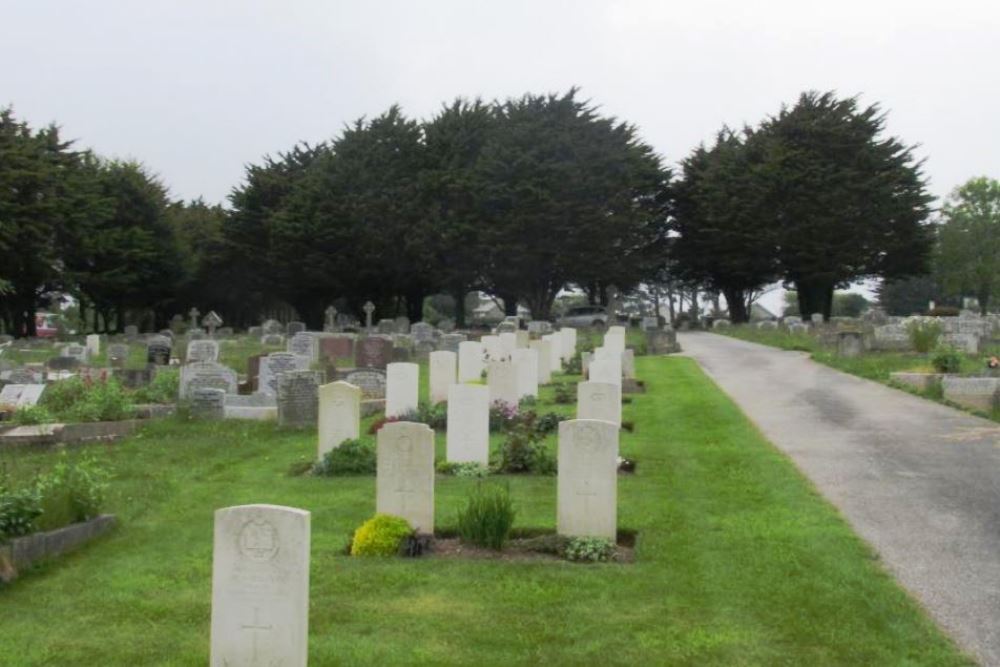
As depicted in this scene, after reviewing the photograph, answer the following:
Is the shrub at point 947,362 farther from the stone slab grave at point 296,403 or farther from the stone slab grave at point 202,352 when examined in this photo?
the stone slab grave at point 202,352

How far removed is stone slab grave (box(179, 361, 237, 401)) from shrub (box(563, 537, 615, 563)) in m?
11.5

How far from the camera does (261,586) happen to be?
5.98 meters

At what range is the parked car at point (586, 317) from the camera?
5278 cm

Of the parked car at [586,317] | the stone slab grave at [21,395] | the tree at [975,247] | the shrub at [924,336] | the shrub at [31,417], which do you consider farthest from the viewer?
the tree at [975,247]

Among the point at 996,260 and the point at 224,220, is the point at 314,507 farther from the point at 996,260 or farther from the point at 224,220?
the point at 996,260

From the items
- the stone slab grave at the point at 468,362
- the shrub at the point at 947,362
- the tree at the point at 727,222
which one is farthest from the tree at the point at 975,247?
the stone slab grave at the point at 468,362

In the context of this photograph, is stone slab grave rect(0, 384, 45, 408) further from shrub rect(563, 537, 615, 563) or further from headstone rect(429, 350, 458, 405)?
shrub rect(563, 537, 615, 563)

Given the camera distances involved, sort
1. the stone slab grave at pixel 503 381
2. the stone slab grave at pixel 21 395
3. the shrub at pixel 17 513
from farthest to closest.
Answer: the stone slab grave at pixel 21 395 → the stone slab grave at pixel 503 381 → the shrub at pixel 17 513

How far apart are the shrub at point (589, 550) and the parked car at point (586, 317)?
1615 inches

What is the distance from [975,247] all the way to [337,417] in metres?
72.2

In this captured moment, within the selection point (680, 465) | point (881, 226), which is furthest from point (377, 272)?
point (680, 465)

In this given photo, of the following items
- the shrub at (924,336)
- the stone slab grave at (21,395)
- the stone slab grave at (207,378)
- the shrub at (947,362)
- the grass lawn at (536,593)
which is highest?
the shrub at (924,336)

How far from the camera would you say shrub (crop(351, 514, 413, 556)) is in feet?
29.0

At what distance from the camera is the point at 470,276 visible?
57531mm
